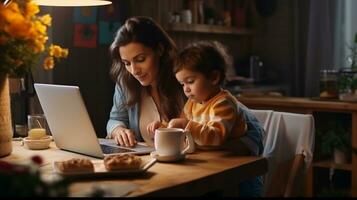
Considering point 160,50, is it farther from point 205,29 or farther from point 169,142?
point 205,29

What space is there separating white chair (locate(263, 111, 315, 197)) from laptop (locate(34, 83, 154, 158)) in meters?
0.59

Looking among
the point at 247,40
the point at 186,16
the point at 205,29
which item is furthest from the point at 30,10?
the point at 247,40

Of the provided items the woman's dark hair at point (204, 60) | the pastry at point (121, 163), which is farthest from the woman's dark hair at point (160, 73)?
the pastry at point (121, 163)

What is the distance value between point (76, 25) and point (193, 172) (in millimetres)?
2003

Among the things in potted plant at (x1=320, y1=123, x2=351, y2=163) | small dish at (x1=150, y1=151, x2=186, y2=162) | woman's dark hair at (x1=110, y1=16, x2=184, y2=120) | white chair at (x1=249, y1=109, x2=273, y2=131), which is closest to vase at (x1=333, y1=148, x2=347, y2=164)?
potted plant at (x1=320, y1=123, x2=351, y2=163)

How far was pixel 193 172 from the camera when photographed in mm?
1283

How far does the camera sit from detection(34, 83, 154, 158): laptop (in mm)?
1410

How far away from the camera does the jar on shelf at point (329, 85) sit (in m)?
3.19

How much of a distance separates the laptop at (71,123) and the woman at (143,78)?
239mm

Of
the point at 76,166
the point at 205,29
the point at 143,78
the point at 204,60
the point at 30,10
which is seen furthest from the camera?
the point at 205,29

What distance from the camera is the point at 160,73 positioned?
76.8 inches

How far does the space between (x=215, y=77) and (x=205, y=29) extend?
91.0 inches

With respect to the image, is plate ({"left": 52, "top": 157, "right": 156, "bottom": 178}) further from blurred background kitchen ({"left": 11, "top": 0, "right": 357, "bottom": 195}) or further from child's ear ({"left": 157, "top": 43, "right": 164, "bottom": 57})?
blurred background kitchen ({"left": 11, "top": 0, "right": 357, "bottom": 195})

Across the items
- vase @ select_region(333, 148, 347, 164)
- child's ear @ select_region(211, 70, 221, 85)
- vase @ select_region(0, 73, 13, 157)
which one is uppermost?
child's ear @ select_region(211, 70, 221, 85)
